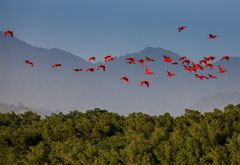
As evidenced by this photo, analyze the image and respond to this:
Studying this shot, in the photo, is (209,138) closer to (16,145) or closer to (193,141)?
(193,141)

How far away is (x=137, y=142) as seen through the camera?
18.5 metres

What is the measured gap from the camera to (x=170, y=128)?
953 inches

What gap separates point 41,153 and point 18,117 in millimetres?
15466

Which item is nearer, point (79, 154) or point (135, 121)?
point (79, 154)

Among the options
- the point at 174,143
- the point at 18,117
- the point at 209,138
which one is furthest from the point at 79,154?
the point at 18,117

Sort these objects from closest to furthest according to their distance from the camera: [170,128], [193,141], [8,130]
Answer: [193,141] < [170,128] < [8,130]

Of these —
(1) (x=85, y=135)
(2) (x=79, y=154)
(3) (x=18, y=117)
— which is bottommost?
(2) (x=79, y=154)

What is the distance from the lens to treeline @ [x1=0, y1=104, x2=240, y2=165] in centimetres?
1711

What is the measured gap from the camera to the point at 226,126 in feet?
61.7

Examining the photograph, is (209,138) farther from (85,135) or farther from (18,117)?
(18,117)

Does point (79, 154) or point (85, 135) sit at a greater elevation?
point (85, 135)

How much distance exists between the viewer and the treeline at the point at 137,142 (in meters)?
17.1

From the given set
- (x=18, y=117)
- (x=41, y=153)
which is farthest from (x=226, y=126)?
(x=18, y=117)

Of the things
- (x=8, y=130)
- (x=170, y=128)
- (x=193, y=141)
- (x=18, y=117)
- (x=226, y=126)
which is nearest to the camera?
(x=193, y=141)
